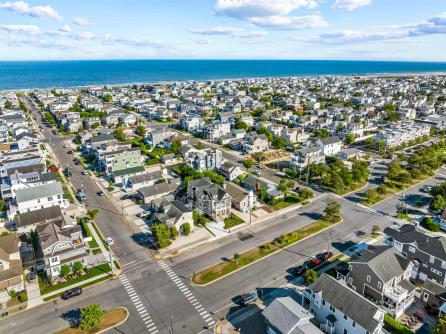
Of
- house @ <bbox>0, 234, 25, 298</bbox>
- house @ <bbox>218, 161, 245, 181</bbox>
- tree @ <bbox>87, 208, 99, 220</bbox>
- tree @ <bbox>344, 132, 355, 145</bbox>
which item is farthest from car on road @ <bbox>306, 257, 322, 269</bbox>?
tree @ <bbox>344, 132, 355, 145</bbox>

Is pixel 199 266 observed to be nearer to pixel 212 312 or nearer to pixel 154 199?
pixel 212 312

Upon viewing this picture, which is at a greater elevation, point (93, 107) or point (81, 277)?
point (93, 107)

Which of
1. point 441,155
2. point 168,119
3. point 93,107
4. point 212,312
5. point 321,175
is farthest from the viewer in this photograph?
point 93,107

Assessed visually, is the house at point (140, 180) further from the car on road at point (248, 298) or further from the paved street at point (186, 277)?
the car on road at point (248, 298)

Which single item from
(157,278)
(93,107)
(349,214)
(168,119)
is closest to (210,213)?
(157,278)

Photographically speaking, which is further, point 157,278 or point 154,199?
point 154,199

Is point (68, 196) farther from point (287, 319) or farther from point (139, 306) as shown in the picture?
point (287, 319)

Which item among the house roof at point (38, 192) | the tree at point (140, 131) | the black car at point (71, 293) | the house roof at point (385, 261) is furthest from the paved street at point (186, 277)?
the tree at point (140, 131)
